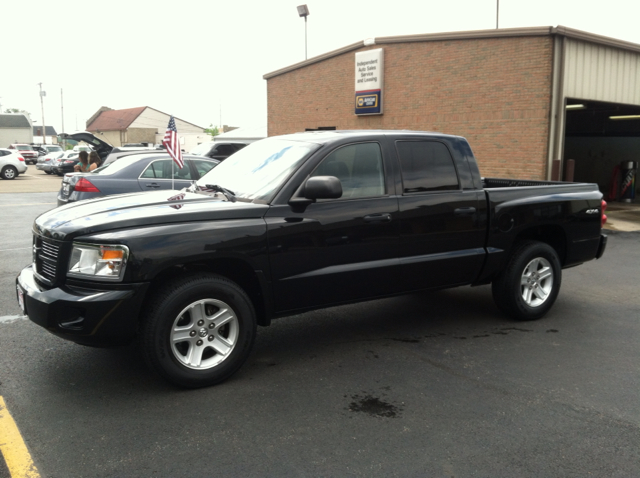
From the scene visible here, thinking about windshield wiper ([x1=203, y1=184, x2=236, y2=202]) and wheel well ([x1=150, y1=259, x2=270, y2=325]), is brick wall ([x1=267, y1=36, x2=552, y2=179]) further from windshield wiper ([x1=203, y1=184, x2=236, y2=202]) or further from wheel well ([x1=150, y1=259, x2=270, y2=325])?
wheel well ([x1=150, y1=259, x2=270, y2=325])

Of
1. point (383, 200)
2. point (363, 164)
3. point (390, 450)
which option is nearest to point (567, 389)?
point (390, 450)

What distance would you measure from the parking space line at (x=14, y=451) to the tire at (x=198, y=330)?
2.91 ft

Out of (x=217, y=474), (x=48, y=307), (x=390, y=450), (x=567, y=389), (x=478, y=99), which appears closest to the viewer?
(x=217, y=474)

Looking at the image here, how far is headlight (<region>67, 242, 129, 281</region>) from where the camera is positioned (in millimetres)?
3916

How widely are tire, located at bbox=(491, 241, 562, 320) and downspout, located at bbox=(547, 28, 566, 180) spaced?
11.1m

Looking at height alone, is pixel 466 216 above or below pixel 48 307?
above

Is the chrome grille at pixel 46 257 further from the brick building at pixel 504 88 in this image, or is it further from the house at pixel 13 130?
the house at pixel 13 130

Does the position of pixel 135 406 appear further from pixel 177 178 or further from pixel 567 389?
pixel 177 178

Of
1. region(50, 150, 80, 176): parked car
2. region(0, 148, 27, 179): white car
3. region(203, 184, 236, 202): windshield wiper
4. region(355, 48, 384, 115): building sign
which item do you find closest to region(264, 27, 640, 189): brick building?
region(355, 48, 384, 115): building sign

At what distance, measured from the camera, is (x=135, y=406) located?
396 cm

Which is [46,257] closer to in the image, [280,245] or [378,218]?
[280,245]

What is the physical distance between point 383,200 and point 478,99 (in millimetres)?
14084

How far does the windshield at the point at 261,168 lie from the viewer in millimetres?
4789

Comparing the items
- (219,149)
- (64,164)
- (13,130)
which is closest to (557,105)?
→ (219,149)
